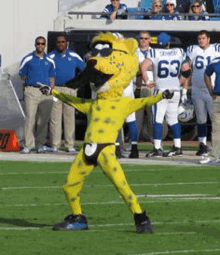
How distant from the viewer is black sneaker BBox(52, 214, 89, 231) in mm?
10586

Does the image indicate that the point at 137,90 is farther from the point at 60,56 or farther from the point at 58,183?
the point at 58,183

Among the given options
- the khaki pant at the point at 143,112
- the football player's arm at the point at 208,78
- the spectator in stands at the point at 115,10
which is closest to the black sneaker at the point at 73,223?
the football player's arm at the point at 208,78

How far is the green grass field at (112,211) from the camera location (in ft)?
31.9

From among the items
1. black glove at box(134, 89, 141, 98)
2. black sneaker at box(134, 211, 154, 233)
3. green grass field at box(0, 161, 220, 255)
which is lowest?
black glove at box(134, 89, 141, 98)

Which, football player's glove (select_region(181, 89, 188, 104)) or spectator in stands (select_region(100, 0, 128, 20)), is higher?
spectator in stands (select_region(100, 0, 128, 20))

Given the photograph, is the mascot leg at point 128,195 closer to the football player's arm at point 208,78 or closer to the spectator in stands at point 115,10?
the football player's arm at point 208,78

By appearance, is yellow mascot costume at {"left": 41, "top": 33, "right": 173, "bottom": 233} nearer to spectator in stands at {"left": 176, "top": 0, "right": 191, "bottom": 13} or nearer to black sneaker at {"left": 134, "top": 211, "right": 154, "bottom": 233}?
black sneaker at {"left": 134, "top": 211, "right": 154, "bottom": 233}

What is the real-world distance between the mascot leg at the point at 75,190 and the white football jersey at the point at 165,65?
25.4 feet

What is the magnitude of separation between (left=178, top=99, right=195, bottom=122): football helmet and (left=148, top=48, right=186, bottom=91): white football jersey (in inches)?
66.4

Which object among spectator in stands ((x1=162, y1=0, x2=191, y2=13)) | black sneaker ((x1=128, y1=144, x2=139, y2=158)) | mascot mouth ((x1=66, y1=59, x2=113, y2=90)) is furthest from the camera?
spectator in stands ((x1=162, y1=0, x2=191, y2=13))

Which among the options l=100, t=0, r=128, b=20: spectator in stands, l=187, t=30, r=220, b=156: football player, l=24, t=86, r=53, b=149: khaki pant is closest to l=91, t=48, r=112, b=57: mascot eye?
l=187, t=30, r=220, b=156: football player

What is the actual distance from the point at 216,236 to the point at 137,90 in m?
9.53

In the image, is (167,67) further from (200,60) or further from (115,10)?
(115,10)

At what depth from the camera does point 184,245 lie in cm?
982
